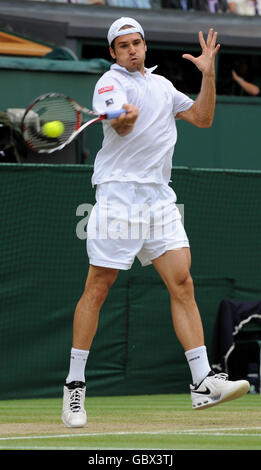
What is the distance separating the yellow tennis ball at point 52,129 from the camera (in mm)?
7117

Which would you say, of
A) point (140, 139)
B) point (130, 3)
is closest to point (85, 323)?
point (140, 139)

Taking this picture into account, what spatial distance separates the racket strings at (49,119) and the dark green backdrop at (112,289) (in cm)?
175

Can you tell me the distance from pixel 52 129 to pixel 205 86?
47.1 inches

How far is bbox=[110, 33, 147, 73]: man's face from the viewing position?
6508 mm

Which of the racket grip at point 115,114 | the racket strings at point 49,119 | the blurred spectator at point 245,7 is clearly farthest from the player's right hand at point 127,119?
the blurred spectator at point 245,7

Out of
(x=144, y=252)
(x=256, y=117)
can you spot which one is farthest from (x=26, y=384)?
(x=256, y=117)

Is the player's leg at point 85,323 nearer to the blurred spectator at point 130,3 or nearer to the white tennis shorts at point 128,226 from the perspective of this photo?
the white tennis shorts at point 128,226

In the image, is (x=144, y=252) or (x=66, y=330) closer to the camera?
(x=144, y=252)

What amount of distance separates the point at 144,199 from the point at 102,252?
1.31 ft

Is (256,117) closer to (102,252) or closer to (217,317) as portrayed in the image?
(217,317)

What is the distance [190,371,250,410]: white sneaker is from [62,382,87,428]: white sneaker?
65cm

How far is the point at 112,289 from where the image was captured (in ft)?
31.1

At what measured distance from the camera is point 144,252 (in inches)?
261

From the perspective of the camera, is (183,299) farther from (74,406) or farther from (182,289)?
(74,406)
